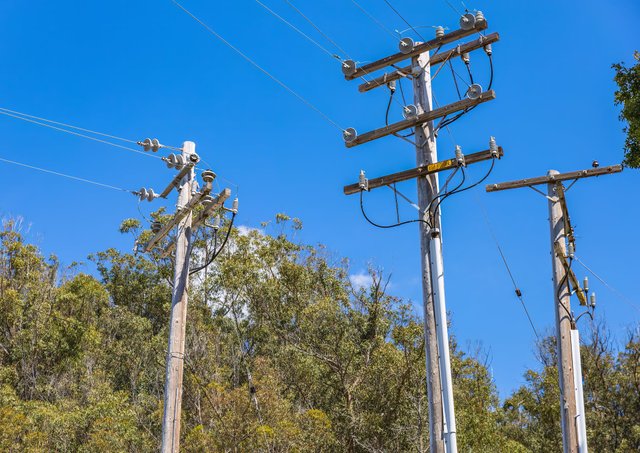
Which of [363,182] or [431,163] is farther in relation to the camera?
[363,182]

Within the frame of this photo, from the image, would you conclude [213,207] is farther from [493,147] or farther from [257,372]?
[257,372]

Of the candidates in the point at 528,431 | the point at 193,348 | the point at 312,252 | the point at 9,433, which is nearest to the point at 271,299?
the point at 312,252

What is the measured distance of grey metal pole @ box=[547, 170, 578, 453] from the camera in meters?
11.7

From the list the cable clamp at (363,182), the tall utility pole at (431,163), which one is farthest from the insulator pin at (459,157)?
the cable clamp at (363,182)

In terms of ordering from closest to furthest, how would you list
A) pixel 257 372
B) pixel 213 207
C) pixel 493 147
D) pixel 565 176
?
pixel 493 147, pixel 213 207, pixel 565 176, pixel 257 372

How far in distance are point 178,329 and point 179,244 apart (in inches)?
56.8

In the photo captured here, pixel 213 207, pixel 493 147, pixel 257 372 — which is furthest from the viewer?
pixel 257 372

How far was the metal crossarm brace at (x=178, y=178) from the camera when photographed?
12535 millimetres

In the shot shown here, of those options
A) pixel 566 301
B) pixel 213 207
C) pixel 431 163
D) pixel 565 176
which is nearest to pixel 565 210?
pixel 565 176

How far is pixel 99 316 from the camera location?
4150 cm

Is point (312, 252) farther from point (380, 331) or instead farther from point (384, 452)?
point (384, 452)

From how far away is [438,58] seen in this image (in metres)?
11.4

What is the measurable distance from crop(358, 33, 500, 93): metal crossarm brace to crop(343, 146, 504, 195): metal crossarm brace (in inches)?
63.9

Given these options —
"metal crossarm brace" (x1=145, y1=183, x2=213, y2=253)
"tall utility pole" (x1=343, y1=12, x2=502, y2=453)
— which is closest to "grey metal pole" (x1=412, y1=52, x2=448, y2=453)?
"tall utility pole" (x1=343, y1=12, x2=502, y2=453)
